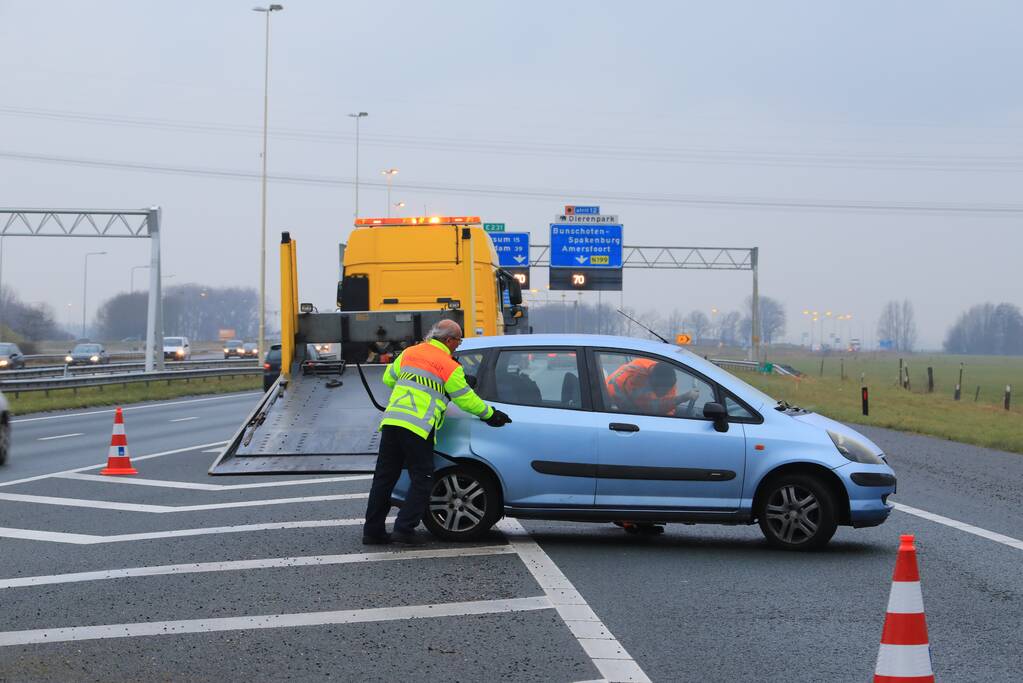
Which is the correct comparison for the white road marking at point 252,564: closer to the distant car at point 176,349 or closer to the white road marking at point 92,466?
the white road marking at point 92,466

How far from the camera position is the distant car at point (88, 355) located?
209 ft

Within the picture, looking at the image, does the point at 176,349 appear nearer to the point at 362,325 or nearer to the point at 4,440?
the point at 4,440

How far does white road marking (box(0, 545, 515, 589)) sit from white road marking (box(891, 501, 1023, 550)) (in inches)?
154

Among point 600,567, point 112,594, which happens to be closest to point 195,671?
point 112,594

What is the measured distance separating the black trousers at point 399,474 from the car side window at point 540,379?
32.3 inches

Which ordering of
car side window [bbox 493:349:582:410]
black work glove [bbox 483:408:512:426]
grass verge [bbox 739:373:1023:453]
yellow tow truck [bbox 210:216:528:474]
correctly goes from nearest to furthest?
black work glove [bbox 483:408:512:426] → car side window [bbox 493:349:582:410] → yellow tow truck [bbox 210:216:528:474] → grass verge [bbox 739:373:1023:453]

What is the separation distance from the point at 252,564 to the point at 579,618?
272 cm

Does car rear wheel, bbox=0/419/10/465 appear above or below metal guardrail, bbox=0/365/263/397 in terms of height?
below

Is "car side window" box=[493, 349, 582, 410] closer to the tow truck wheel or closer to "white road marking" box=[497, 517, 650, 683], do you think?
the tow truck wheel

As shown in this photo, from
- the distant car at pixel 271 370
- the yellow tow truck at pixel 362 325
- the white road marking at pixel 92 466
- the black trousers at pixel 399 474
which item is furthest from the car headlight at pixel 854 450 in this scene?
the distant car at pixel 271 370

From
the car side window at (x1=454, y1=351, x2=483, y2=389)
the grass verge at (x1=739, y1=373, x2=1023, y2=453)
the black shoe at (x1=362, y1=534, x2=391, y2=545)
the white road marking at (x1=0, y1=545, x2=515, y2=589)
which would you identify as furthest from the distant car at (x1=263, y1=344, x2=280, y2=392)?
the white road marking at (x1=0, y1=545, x2=515, y2=589)

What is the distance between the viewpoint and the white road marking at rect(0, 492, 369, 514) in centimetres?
1209

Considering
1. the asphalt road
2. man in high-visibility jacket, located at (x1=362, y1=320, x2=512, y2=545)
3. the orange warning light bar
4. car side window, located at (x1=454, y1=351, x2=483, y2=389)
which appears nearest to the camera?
the asphalt road

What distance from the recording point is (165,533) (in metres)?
10.4
